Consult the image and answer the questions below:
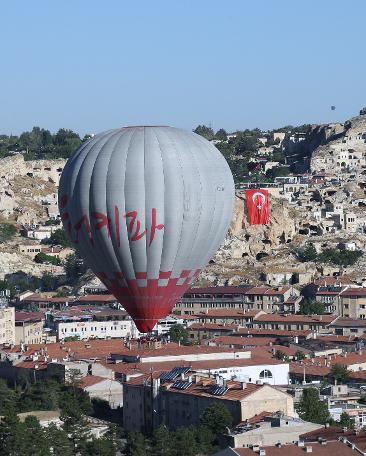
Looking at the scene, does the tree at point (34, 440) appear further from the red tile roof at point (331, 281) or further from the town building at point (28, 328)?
the red tile roof at point (331, 281)

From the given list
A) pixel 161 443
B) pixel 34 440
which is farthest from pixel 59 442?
pixel 161 443

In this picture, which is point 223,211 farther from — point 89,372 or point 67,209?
point 89,372

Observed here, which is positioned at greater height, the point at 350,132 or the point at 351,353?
the point at 350,132

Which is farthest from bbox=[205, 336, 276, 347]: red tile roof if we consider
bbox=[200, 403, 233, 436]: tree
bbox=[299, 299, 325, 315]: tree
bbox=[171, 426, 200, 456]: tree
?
bbox=[171, 426, 200, 456]: tree

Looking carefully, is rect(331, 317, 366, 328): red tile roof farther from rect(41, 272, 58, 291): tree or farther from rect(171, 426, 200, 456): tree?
rect(171, 426, 200, 456): tree

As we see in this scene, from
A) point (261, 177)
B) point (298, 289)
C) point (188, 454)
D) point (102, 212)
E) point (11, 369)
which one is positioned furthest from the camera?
point (261, 177)

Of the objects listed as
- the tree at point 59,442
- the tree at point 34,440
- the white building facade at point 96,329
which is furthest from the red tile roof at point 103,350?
the tree at point 59,442

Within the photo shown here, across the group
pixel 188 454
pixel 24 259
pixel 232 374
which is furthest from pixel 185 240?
pixel 24 259
